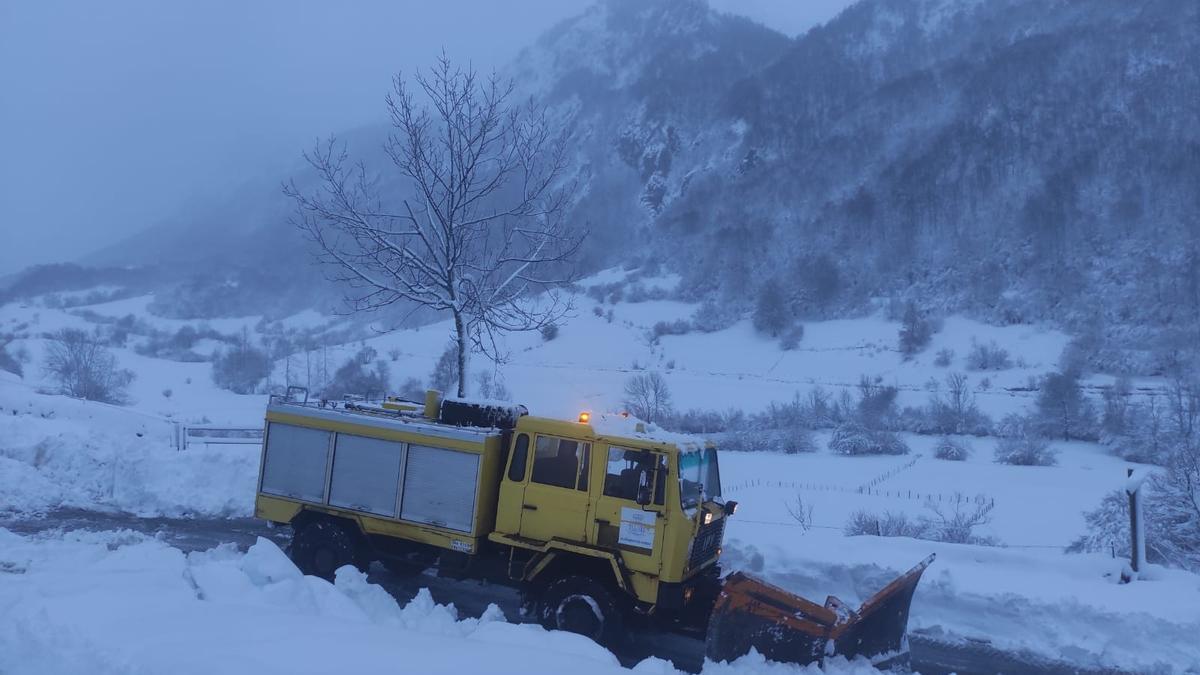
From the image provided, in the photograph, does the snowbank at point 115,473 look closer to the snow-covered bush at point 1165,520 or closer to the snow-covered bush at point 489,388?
the snow-covered bush at point 1165,520

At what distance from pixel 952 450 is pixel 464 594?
65.3 ft

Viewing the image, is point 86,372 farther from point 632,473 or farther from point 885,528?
point 632,473

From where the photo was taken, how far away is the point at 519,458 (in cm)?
871

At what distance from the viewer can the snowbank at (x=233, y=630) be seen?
15.8 ft

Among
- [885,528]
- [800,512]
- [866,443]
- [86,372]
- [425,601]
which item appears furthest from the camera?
[86,372]

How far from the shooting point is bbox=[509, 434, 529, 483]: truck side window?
28.4ft

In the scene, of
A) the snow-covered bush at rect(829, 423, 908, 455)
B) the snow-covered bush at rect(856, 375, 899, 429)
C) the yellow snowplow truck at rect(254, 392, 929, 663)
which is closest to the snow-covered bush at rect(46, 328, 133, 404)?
the yellow snowplow truck at rect(254, 392, 929, 663)

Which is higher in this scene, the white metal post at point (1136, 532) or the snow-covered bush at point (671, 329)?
the snow-covered bush at point (671, 329)

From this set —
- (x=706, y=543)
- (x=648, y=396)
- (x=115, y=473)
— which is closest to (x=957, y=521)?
(x=706, y=543)

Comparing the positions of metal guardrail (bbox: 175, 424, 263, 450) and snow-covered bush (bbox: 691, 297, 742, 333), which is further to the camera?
snow-covered bush (bbox: 691, 297, 742, 333)

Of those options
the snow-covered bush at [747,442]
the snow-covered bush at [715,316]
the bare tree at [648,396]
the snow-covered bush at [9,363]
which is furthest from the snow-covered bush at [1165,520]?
the snow-covered bush at [9,363]

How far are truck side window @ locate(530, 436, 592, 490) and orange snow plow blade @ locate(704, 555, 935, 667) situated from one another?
1924 mm

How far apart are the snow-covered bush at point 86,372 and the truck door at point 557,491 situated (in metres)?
26.6

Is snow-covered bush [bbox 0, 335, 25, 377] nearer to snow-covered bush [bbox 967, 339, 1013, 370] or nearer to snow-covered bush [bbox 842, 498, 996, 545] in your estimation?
snow-covered bush [bbox 842, 498, 996, 545]
